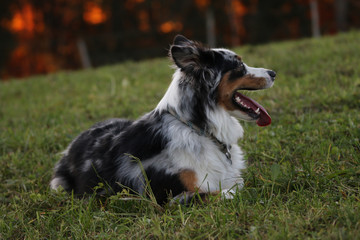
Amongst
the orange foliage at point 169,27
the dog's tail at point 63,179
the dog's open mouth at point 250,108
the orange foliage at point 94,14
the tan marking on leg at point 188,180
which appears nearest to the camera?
the tan marking on leg at point 188,180

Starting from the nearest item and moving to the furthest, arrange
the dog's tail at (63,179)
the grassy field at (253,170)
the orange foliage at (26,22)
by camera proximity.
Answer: the grassy field at (253,170), the dog's tail at (63,179), the orange foliage at (26,22)

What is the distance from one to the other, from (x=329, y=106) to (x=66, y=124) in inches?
160

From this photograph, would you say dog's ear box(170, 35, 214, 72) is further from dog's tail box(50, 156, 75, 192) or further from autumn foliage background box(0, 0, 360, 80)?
autumn foliage background box(0, 0, 360, 80)

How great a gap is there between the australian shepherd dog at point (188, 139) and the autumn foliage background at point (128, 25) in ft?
50.3

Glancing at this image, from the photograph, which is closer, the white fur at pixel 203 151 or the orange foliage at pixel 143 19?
the white fur at pixel 203 151

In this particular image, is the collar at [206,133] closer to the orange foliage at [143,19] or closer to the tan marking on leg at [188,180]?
the tan marking on leg at [188,180]

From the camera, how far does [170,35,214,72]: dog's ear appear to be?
118 inches

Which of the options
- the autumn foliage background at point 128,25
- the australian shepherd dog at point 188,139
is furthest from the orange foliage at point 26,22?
the australian shepherd dog at point 188,139

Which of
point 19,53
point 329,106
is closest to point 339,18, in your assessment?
point 329,106

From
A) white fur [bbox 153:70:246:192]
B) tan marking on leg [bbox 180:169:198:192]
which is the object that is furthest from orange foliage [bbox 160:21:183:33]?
tan marking on leg [bbox 180:169:198:192]

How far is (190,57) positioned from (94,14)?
20845 mm

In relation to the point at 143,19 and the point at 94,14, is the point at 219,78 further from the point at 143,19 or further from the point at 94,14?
the point at 94,14

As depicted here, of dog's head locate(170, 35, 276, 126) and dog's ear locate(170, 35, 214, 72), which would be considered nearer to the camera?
dog's ear locate(170, 35, 214, 72)

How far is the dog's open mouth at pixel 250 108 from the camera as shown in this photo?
3413 mm
